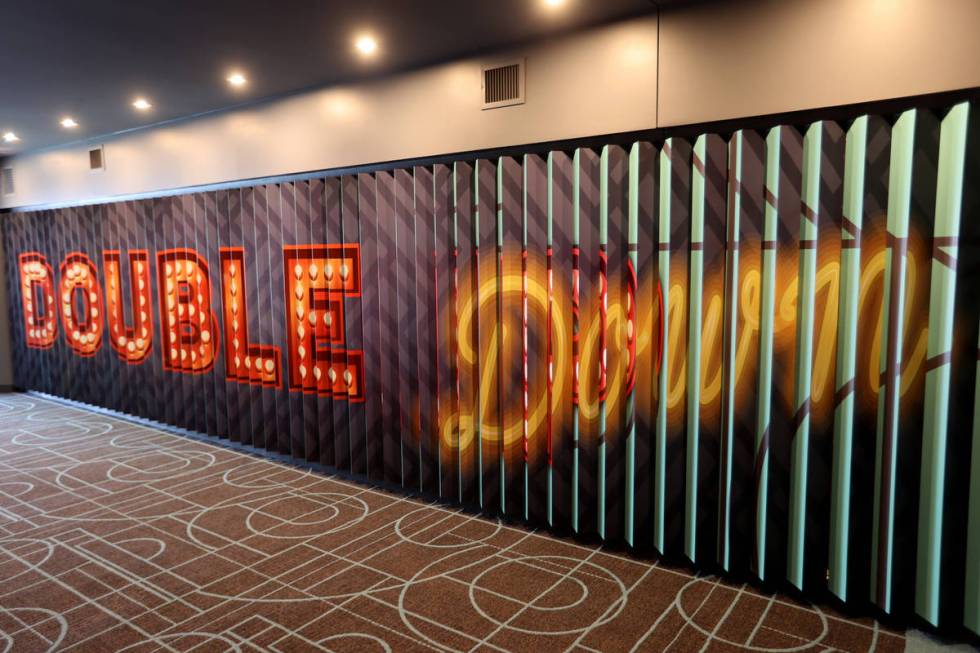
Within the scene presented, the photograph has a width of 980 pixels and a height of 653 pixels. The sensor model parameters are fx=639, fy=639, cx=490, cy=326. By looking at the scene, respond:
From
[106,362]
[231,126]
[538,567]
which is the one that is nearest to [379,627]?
[538,567]

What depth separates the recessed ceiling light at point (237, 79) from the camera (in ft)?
12.8

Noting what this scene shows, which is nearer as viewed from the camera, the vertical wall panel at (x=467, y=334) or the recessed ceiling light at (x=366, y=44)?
the recessed ceiling light at (x=366, y=44)

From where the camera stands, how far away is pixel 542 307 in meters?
3.27

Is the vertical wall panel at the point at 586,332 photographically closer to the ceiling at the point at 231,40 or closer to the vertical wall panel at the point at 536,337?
the vertical wall panel at the point at 536,337

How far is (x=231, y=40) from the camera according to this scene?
129 inches

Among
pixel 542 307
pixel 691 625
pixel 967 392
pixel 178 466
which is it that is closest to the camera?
pixel 967 392

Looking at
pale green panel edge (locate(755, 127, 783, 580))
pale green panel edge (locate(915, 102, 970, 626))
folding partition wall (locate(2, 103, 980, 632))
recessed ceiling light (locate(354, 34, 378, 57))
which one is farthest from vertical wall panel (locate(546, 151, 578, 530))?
pale green panel edge (locate(915, 102, 970, 626))

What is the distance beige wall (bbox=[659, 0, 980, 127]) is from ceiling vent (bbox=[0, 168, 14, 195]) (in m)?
6.99

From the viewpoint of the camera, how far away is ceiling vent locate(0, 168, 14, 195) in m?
6.75

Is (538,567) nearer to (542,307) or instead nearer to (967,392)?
(542,307)

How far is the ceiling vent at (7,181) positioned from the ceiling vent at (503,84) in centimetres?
600

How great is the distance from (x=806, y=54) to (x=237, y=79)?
3.21 m

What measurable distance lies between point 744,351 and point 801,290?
0.33 meters

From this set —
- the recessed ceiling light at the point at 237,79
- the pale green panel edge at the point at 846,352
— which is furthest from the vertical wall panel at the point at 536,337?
the recessed ceiling light at the point at 237,79
